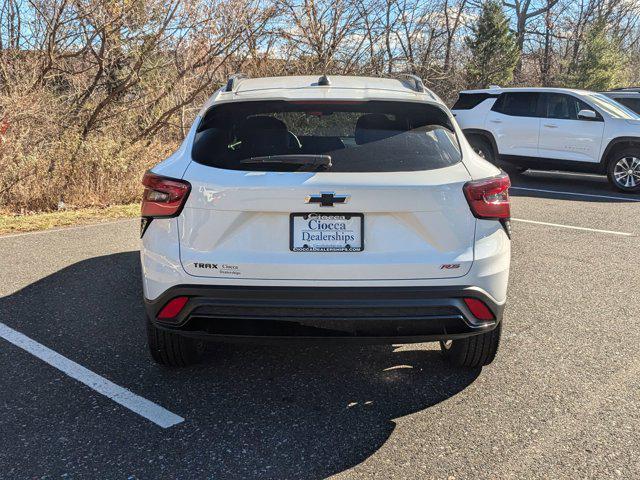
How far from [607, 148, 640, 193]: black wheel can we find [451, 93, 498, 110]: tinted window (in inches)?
113

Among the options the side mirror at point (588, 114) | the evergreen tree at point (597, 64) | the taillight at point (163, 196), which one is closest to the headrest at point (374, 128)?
the taillight at point (163, 196)

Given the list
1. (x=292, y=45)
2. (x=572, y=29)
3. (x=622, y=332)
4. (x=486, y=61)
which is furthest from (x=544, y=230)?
(x=572, y=29)

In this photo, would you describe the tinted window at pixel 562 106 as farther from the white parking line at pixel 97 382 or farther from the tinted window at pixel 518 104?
the white parking line at pixel 97 382

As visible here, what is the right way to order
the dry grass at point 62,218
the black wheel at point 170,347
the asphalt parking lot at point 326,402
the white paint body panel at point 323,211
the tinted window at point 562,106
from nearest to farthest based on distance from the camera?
the asphalt parking lot at point 326,402 < the white paint body panel at point 323,211 < the black wheel at point 170,347 < the dry grass at point 62,218 < the tinted window at point 562,106

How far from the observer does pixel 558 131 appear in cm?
1154

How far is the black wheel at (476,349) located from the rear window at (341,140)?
1034 mm

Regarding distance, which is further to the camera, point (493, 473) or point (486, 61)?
point (486, 61)

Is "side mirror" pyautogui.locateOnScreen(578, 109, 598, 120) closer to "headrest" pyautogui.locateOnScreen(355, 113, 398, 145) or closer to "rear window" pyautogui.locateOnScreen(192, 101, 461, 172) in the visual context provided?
"rear window" pyautogui.locateOnScreen(192, 101, 461, 172)

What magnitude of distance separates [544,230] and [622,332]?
3.60 metres

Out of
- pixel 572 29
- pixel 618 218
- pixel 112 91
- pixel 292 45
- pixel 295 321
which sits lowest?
pixel 618 218

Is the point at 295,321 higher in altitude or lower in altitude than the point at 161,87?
lower

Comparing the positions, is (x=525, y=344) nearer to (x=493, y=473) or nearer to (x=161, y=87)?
(x=493, y=473)

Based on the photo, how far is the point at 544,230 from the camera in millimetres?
7613

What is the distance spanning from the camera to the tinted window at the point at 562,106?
37.5 feet
